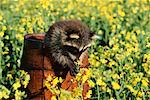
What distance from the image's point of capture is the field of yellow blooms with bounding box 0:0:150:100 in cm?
488

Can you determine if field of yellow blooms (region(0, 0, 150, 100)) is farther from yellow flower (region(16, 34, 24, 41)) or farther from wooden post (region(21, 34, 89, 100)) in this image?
wooden post (region(21, 34, 89, 100))

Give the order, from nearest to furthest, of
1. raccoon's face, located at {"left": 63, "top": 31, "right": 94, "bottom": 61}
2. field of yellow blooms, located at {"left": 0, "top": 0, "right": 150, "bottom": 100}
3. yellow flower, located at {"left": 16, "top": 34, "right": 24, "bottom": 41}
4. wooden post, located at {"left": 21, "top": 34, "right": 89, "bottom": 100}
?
field of yellow blooms, located at {"left": 0, "top": 0, "right": 150, "bottom": 100} → raccoon's face, located at {"left": 63, "top": 31, "right": 94, "bottom": 61} → wooden post, located at {"left": 21, "top": 34, "right": 89, "bottom": 100} → yellow flower, located at {"left": 16, "top": 34, "right": 24, "bottom": 41}

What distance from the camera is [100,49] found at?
6102mm

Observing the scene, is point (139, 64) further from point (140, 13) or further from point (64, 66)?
point (140, 13)

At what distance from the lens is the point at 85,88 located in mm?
5480

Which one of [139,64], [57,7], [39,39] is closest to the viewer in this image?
[39,39]

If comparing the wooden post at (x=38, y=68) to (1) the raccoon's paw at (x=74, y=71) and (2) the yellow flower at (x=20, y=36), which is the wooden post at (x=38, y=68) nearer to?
(1) the raccoon's paw at (x=74, y=71)

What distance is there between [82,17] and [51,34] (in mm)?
4840

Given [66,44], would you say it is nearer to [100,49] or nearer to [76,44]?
[76,44]

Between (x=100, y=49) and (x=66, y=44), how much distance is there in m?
1.06

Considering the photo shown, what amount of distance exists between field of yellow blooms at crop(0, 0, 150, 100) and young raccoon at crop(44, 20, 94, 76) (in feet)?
0.83

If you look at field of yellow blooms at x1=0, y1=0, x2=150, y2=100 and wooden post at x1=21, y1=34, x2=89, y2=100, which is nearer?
field of yellow blooms at x1=0, y1=0, x2=150, y2=100

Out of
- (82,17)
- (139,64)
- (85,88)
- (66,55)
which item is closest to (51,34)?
(66,55)

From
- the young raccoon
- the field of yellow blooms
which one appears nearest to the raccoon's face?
the young raccoon
